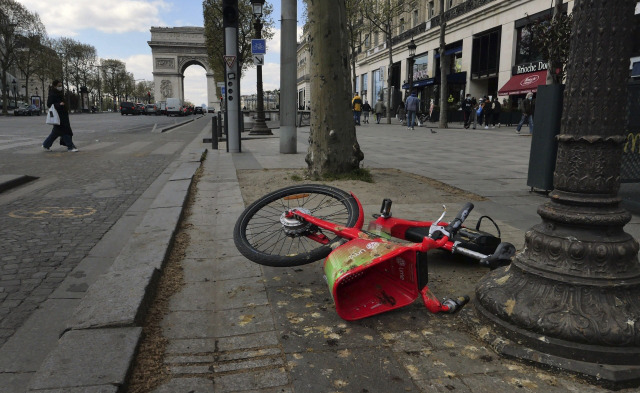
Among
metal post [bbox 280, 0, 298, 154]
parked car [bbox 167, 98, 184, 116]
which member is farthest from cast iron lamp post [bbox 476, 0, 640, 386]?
parked car [bbox 167, 98, 184, 116]

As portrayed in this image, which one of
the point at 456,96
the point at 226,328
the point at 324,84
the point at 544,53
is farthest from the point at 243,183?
the point at 456,96

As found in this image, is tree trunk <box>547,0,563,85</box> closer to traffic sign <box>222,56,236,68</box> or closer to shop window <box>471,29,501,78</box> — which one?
traffic sign <box>222,56,236,68</box>

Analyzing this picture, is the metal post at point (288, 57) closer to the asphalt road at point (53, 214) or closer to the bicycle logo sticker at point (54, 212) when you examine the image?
the asphalt road at point (53, 214)

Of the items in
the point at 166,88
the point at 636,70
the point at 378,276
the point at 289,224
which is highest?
the point at 166,88

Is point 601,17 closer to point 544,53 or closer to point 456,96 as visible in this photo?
point 544,53

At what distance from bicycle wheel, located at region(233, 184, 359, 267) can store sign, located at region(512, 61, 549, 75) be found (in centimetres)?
2474

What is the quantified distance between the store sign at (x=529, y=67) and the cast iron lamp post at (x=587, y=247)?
25.3 m

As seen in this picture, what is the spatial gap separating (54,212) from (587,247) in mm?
5311

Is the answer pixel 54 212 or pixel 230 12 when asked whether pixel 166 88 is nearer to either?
pixel 230 12

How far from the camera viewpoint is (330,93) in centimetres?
684

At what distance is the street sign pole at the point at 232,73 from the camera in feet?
35.8

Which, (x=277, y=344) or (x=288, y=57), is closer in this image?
(x=277, y=344)

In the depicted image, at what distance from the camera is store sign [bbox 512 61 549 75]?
2531cm

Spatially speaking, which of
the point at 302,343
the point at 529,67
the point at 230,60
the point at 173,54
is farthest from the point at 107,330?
the point at 173,54
